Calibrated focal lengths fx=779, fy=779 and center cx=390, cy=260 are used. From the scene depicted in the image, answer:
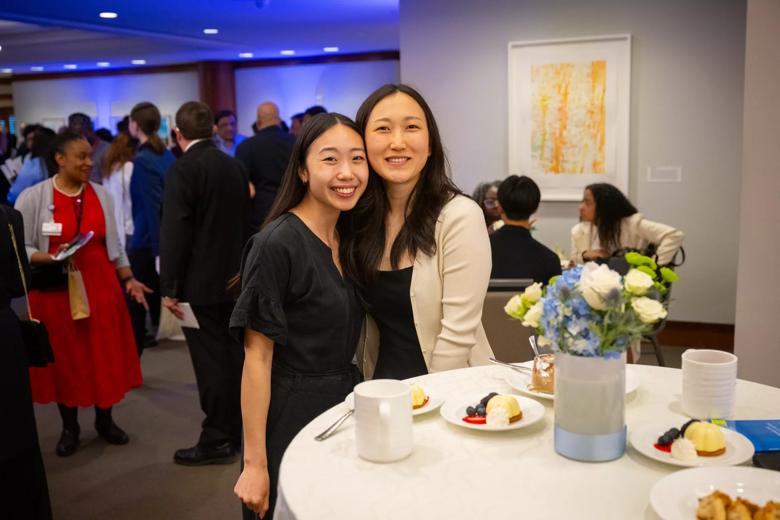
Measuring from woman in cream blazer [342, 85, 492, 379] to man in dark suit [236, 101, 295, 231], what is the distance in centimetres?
343

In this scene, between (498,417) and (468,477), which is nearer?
(468,477)

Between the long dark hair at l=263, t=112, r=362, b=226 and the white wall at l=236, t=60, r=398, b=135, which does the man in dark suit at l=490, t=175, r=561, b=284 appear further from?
the white wall at l=236, t=60, r=398, b=135

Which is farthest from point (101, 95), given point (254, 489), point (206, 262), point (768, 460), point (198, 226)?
point (768, 460)

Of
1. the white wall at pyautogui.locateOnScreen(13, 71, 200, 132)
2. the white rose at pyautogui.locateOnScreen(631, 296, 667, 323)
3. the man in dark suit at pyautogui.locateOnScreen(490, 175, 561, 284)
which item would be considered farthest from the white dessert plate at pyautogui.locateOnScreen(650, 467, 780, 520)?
the white wall at pyautogui.locateOnScreen(13, 71, 200, 132)

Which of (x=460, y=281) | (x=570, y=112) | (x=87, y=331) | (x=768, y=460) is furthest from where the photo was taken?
(x=570, y=112)

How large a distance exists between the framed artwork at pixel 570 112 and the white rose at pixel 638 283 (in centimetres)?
465

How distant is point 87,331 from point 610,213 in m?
3.27

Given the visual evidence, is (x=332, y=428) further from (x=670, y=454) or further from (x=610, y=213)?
(x=610, y=213)

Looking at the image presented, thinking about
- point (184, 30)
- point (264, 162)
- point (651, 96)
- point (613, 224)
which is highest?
point (184, 30)

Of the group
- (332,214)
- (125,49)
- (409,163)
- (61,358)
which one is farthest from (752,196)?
(125,49)

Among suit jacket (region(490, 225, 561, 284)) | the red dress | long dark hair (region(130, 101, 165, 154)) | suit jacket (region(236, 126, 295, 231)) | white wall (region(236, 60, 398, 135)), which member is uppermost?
white wall (region(236, 60, 398, 135))

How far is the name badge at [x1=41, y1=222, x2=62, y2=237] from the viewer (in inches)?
150

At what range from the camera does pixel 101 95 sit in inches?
557

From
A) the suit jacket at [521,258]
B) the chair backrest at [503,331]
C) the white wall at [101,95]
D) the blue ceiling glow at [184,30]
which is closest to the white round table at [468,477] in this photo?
the chair backrest at [503,331]
